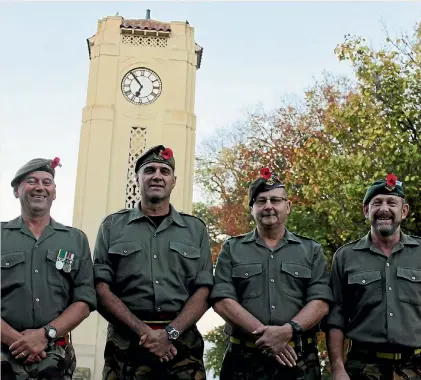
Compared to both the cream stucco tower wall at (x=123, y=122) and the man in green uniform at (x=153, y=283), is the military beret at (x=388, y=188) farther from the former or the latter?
the cream stucco tower wall at (x=123, y=122)

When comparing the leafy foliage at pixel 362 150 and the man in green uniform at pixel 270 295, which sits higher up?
the leafy foliage at pixel 362 150

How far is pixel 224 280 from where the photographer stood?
439cm

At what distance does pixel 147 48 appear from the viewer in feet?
48.5

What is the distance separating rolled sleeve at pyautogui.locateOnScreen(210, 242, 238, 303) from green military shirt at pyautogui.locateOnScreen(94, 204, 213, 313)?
0.07 meters

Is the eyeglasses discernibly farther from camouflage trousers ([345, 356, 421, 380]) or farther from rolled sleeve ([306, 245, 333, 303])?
camouflage trousers ([345, 356, 421, 380])

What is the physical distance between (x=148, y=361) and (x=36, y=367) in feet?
2.50

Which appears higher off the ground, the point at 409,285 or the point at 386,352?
the point at 409,285

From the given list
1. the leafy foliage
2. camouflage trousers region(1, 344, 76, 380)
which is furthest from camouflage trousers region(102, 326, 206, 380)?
the leafy foliage

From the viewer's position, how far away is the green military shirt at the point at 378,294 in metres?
4.17

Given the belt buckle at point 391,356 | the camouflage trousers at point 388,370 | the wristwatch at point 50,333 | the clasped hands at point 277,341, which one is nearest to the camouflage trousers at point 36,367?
the wristwatch at point 50,333

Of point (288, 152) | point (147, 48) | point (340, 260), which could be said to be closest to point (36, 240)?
point (340, 260)

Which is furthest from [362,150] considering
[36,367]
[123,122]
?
[36,367]

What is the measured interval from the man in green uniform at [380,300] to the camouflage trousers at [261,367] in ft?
0.54

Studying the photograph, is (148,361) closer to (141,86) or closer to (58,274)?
(58,274)
